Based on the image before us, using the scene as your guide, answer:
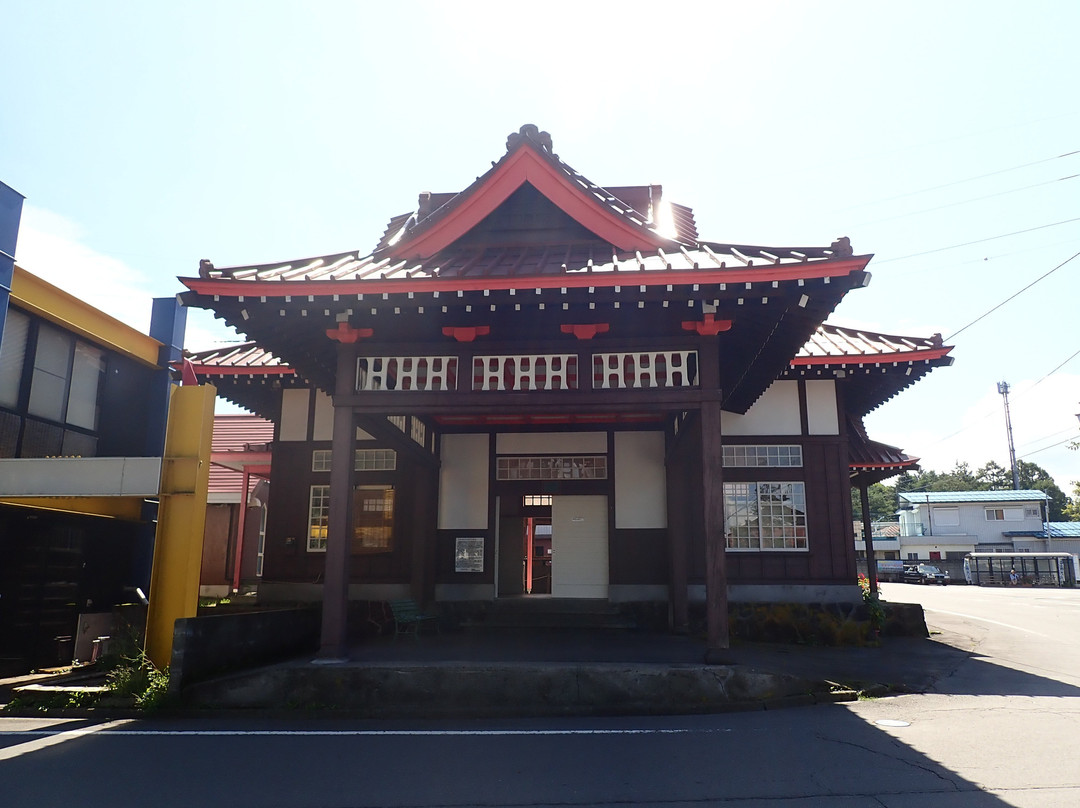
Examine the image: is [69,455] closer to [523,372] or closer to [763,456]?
[523,372]

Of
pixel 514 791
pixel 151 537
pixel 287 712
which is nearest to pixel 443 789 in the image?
pixel 514 791

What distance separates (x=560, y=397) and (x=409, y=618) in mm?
4523

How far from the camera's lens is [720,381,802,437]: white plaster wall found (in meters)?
12.6

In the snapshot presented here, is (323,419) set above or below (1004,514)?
above

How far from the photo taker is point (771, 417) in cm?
1259

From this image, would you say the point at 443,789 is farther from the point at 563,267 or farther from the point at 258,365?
the point at 258,365

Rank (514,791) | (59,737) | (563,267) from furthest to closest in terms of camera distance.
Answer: (563,267)
(59,737)
(514,791)

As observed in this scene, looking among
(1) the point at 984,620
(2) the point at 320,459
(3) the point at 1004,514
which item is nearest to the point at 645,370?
(2) the point at 320,459

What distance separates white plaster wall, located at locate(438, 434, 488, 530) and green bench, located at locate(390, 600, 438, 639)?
1.80m

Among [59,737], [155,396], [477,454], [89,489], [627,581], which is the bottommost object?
[59,737]

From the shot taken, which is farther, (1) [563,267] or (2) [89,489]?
(2) [89,489]

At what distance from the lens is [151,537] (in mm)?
13148

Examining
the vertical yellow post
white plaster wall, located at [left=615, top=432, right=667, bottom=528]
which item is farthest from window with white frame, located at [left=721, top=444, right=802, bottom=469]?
the vertical yellow post

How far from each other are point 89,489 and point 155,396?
441 centimetres
